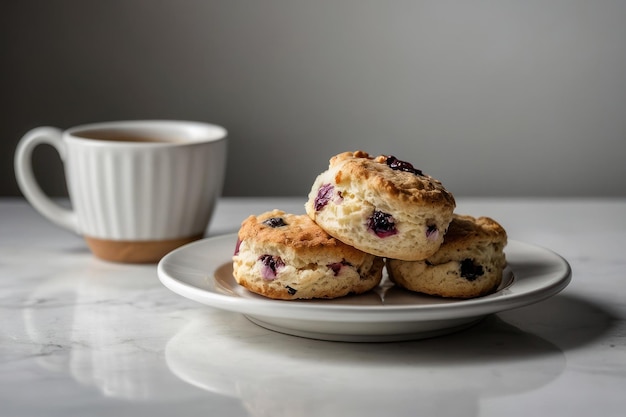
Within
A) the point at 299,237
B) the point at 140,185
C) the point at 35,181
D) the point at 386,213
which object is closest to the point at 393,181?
the point at 386,213

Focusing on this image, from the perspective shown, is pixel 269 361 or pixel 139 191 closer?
pixel 269 361

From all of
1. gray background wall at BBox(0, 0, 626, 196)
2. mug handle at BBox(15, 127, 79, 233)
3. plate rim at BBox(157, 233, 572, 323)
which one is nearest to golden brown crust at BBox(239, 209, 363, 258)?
plate rim at BBox(157, 233, 572, 323)

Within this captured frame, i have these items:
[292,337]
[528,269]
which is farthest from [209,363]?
[528,269]

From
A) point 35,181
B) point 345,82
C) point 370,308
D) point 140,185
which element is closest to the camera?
point 370,308

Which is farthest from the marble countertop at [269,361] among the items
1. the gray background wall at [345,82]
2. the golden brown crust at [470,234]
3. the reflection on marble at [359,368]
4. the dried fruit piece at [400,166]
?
the gray background wall at [345,82]

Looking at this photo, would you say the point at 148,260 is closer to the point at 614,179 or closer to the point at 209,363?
the point at 209,363

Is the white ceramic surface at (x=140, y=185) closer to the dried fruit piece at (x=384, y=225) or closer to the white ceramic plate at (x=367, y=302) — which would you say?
the white ceramic plate at (x=367, y=302)

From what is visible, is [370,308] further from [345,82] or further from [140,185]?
[345,82]
